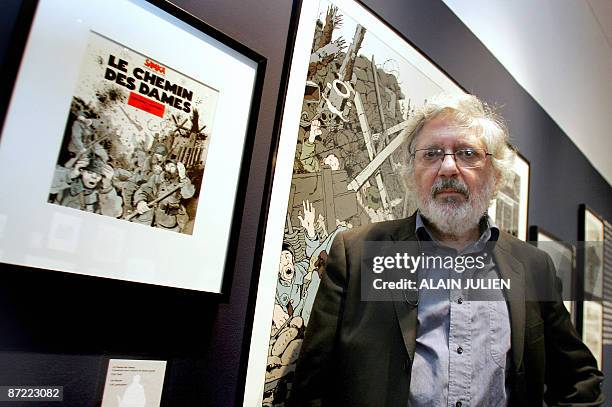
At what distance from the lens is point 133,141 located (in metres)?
0.83

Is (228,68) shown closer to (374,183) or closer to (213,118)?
(213,118)

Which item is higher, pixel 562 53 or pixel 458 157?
pixel 562 53

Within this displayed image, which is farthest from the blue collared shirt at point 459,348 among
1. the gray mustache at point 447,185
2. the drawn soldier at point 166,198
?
the drawn soldier at point 166,198

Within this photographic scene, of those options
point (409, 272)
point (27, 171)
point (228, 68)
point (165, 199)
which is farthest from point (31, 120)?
point (409, 272)

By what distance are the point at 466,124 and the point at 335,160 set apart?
0.36 meters

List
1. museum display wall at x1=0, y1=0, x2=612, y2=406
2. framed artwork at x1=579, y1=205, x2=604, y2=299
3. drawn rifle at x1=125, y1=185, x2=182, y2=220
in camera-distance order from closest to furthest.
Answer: museum display wall at x1=0, y1=0, x2=612, y2=406, drawn rifle at x1=125, y1=185, x2=182, y2=220, framed artwork at x1=579, y1=205, x2=604, y2=299

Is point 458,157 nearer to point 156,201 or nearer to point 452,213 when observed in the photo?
point 452,213

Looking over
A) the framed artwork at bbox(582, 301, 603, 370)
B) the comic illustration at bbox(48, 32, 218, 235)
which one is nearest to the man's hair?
the comic illustration at bbox(48, 32, 218, 235)

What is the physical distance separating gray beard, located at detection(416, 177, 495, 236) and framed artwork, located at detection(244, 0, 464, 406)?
203mm

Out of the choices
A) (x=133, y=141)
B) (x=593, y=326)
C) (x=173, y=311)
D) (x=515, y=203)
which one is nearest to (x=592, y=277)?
(x=515, y=203)

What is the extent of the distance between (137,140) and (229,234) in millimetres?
274

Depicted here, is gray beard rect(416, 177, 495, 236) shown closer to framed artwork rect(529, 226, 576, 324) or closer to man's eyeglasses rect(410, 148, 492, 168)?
man's eyeglasses rect(410, 148, 492, 168)

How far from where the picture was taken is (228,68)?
997mm

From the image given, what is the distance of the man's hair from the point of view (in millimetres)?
1192
